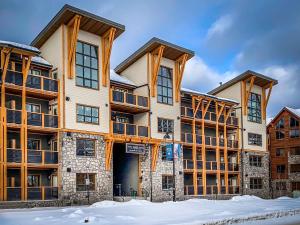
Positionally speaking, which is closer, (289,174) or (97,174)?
(97,174)

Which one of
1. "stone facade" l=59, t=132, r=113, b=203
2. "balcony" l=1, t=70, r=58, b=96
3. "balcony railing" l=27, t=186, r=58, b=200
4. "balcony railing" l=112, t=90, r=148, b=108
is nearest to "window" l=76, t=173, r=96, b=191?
"stone facade" l=59, t=132, r=113, b=203

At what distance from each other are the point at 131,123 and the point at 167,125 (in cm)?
368

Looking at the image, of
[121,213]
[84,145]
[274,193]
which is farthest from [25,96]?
[274,193]

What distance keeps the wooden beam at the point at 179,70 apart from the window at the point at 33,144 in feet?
53.8

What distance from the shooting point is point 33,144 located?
1489 inches

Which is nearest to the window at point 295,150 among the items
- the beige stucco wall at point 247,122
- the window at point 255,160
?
the beige stucco wall at point 247,122

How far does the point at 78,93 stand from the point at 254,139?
29.6 m

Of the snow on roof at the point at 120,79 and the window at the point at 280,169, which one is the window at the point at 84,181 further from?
the window at the point at 280,169

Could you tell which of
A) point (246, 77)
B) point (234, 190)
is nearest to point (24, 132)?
point (234, 190)

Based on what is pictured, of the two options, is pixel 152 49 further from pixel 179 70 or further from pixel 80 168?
pixel 80 168

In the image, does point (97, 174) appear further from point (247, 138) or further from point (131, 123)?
point (247, 138)

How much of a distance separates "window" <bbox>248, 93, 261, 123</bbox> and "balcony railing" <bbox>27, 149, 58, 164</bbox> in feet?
102

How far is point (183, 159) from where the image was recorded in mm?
50188

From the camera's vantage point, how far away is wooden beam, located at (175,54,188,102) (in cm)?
4847
